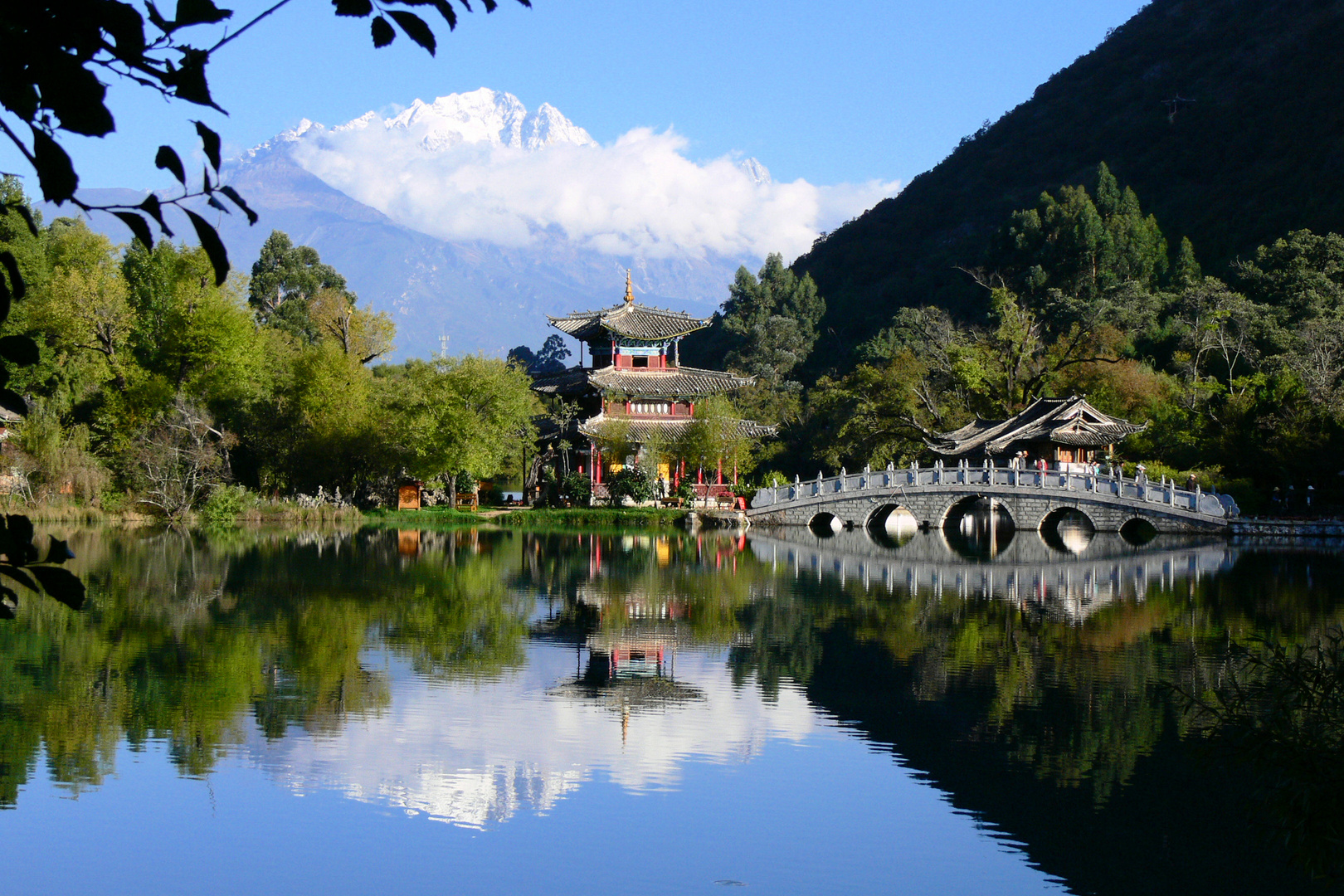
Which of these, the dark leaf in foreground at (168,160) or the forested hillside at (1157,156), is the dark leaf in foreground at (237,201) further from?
the forested hillside at (1157,156)

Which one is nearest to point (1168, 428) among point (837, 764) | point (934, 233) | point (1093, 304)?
point (1093, 304)

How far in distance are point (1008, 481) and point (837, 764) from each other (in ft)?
89.1

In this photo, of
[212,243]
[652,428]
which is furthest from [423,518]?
[212,243]

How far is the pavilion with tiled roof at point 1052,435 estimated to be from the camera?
128 feet

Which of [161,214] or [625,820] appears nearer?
[161,214]

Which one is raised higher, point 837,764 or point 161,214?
point 161,214

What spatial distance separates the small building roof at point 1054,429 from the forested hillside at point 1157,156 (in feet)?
80.0

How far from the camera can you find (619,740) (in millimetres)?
11422

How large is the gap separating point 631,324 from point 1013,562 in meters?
21.2

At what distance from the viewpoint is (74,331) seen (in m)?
38.0

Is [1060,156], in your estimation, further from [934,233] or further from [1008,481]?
[1008,481]

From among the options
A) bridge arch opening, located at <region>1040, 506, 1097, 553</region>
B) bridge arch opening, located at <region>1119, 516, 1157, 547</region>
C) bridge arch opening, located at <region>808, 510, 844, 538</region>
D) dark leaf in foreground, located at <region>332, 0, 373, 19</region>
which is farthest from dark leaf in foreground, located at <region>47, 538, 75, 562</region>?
bridge arch opening, located at <region>808, 510, 844, 538</region>

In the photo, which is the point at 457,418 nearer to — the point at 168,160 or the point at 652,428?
the point at 652,428

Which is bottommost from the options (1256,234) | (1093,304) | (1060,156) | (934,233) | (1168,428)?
(1168,428)
